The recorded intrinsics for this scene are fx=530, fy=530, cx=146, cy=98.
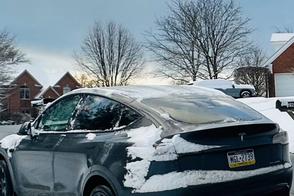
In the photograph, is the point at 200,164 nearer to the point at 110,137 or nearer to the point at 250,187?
the point at 250,187

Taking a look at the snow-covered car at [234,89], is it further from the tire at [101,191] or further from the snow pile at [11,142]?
the tire at [101,191]

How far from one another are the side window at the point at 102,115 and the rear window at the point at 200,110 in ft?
0.78

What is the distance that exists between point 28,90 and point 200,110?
67.4 m

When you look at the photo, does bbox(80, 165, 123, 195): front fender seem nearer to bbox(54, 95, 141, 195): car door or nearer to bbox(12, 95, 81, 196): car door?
bbox(54, 95, 141, 195): car door

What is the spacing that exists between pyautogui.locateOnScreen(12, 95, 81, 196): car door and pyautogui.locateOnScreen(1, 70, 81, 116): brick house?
203 ft

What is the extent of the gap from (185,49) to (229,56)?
3980 millimetres

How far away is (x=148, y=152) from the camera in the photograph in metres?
4.56

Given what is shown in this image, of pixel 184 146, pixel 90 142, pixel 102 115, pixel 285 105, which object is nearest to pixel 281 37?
pixel 285 105

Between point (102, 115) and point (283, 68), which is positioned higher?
point (283, 68)

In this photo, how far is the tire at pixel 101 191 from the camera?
4.88 metres

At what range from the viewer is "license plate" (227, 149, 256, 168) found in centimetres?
475

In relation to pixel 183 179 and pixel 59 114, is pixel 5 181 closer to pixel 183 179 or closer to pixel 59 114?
pixel 59 114

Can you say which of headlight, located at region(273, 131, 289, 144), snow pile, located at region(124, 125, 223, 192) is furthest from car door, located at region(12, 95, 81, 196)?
headlight, located at region(273, 131, 289, 144)

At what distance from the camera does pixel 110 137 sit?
16.5 ft
